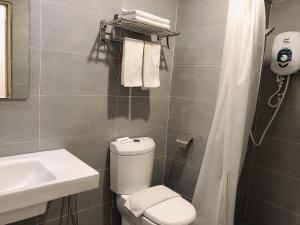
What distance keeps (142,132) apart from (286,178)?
1.17 meters

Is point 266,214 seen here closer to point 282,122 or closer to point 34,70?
point 282,122

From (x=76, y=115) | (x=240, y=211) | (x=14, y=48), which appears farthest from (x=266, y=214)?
(x=14, y=48)

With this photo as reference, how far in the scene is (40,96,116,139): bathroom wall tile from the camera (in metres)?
1.60

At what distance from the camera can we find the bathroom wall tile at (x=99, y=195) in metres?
1.86

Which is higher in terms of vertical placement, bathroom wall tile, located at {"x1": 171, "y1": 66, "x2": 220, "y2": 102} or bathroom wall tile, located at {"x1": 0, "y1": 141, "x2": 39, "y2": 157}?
bathroom wall tile, located at {"x1": 171, "y1": 66, "x2": 220, "y2": 102}

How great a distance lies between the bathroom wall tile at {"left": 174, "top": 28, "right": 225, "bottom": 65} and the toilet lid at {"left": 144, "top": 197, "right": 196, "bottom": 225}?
1.08m

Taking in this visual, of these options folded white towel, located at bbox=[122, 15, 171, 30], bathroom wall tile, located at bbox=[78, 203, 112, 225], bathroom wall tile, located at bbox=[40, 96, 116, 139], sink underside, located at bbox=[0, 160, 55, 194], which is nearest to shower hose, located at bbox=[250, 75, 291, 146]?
folded white towel, located at bbox=[122, 15, 171, 30]

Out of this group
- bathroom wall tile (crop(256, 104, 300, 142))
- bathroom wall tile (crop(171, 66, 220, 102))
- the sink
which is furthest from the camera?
bathroom wall tile (crop(171, 66, 220, 102))

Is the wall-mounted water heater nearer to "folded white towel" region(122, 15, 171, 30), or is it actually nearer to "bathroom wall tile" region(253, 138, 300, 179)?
"bathroom wall tile" region(253, 138, 300, 179)

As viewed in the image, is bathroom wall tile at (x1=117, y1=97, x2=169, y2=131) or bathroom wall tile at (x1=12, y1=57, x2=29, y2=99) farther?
bathroom wall tile at (x1=117, y1=97, x2=169, y2=131)

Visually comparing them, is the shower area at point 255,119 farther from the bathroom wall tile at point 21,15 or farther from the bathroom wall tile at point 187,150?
the bathroom wall tile at point 21,15

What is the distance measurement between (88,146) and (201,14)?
1354 millimetres

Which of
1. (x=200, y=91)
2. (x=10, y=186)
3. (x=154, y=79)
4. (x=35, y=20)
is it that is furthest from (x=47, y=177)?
(x=200, y=91)

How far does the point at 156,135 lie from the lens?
225cm
